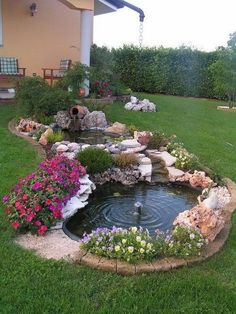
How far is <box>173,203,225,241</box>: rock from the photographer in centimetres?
401

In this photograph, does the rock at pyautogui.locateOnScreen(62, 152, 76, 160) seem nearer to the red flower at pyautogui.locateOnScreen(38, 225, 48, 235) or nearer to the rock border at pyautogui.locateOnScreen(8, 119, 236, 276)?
the red flower at pyautogui.locateOnScreen(38, 225, 48, 235)

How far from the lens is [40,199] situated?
4.13 metres

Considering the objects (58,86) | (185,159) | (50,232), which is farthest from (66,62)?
(50,232)

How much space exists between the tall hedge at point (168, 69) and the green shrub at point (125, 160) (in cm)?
1110

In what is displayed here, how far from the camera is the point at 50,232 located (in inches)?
162

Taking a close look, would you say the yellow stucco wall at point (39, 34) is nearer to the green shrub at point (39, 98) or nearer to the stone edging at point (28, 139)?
the green shrub at point (39, 98)

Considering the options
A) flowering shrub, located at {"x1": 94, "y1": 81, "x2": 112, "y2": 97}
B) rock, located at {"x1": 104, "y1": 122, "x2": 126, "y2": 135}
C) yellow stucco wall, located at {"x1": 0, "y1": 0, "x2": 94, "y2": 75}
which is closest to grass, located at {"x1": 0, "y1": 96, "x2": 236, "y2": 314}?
rock, located at {"x1": 104, "y1": 122, "x2": 126, "y2": 135}

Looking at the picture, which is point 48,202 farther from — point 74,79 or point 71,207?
point 74,79

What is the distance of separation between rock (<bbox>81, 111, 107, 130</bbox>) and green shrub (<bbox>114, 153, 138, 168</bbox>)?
8.60 feet

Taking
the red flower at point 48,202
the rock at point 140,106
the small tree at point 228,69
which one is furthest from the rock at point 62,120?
the small tree at point 228,69

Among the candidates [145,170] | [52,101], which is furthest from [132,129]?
[145,170]

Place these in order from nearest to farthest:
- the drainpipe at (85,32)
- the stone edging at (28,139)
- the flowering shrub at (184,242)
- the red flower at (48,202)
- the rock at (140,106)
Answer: the flowering shrub at (184,242)
the red flower at (48,202)
the stone edging at (28,139)
the drainpipe at (85,32)
the rock at (140,106)

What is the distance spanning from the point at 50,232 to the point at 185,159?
3061 mm

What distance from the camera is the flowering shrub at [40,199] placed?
4.01 m
